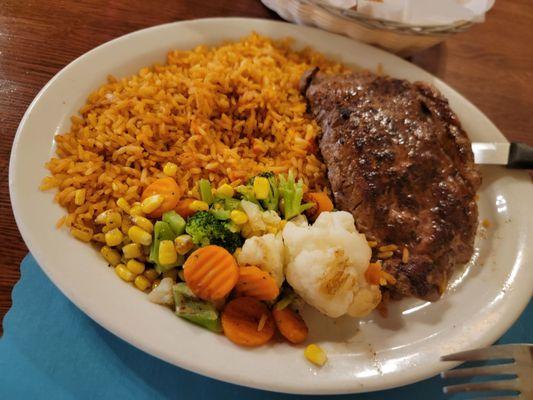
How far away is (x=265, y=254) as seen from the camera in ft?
7.72

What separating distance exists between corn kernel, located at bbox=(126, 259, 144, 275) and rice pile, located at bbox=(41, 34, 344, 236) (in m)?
0.31

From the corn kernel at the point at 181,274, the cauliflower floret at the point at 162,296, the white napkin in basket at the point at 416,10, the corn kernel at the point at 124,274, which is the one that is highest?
the white napkin in basket at the point at 416,10

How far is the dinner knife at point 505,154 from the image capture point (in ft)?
10.0

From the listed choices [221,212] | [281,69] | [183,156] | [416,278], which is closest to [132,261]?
[221,212]

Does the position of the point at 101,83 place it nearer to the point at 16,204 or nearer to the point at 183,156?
the point at 183,156

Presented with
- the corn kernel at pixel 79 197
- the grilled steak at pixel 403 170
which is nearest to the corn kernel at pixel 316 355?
the grilled steak at pixel 403 170

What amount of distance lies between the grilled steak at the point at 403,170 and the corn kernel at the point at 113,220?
1298 millimetres

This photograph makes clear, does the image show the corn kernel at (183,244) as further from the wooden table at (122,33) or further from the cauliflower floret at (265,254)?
the wooden table at (122,33)

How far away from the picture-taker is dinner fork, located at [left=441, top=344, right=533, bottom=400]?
6.95 ft

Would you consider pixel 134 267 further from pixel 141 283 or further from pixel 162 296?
pixel 162 296

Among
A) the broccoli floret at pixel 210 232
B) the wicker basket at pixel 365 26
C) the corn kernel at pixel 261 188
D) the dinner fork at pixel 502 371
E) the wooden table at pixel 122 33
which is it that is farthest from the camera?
the wicker basket at pixel 365 26

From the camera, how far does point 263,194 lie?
259 cm

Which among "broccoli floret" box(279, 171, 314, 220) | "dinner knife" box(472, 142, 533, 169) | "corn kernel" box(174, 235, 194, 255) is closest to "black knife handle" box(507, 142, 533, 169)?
"dinner knife" box(472, 142, 533, 169)

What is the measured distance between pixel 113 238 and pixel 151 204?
0.27 m
